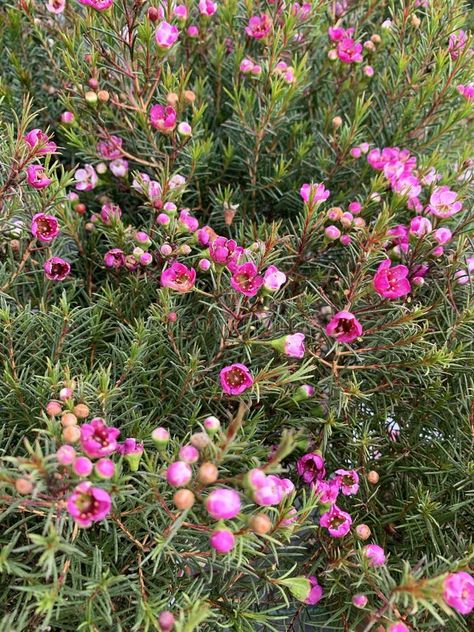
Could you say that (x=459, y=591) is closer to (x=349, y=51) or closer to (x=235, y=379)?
(x=235, y=379)

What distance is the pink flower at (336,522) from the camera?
928 millimetres

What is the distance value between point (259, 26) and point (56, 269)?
719 millimetres

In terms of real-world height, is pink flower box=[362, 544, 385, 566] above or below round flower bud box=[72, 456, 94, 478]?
below

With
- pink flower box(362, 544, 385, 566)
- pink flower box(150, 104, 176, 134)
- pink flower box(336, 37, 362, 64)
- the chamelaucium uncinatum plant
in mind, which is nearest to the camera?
the chamelaucium uncinatum plant

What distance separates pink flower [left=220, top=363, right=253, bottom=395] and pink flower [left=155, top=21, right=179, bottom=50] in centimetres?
61

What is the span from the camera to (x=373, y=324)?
1108mm

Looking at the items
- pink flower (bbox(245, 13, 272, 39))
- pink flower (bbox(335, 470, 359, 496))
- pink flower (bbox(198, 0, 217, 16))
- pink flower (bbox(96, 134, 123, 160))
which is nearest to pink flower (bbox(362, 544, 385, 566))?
pink flower (bbox(335, 470, 359, 496))

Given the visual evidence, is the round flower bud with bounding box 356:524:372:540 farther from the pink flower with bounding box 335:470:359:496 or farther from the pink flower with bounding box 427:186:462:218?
the pink flower with bounding box 427:186:462:218

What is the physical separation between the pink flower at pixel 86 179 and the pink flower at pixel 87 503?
31.2 inches

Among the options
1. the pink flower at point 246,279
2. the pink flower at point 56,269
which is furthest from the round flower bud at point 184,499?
the pink flower at point 56,269

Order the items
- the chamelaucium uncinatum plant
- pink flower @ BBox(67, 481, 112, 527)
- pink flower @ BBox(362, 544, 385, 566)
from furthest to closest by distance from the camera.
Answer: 1. pink flower @ BBox(362, 544, 385, 566)
2. the chamelaucium uncinatum plant
3. pink flower @ BBox(67, 481, 112, 527)

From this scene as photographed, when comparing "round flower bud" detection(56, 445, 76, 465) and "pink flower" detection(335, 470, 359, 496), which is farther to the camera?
"pink flower" detection(335, 470, 359, 496)

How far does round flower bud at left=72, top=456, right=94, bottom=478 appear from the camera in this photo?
64 centimetres

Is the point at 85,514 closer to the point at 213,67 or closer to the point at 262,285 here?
the point at 262,285
